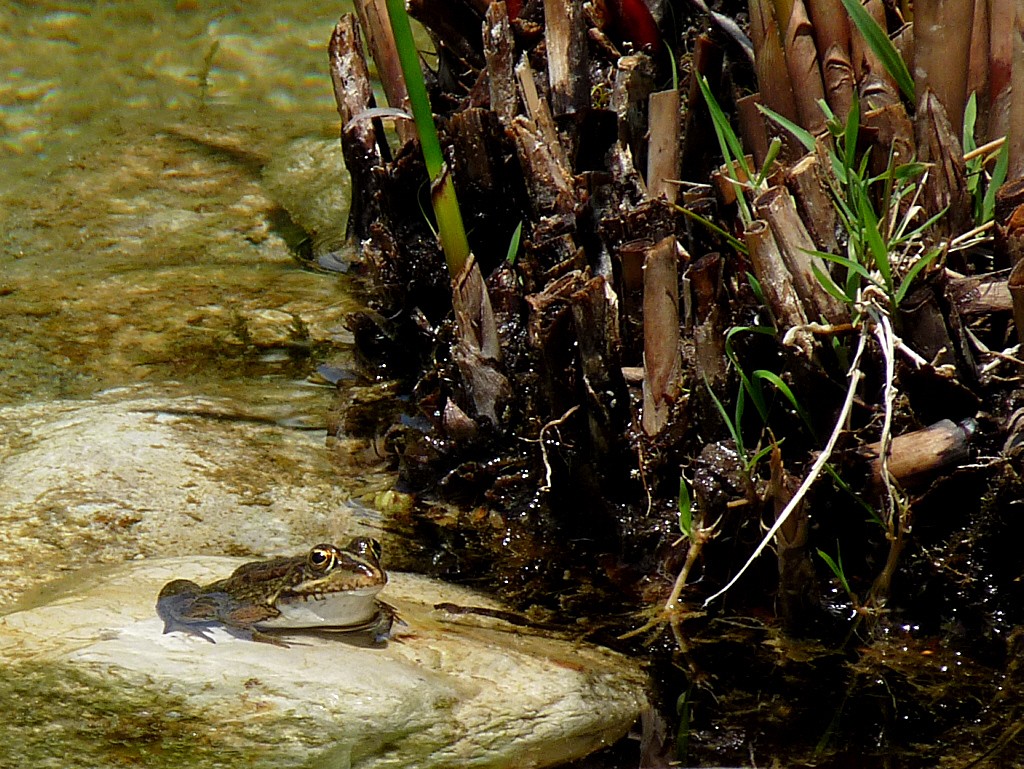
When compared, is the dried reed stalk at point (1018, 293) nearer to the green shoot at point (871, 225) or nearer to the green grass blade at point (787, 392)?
the green shoot at point (871, 225)

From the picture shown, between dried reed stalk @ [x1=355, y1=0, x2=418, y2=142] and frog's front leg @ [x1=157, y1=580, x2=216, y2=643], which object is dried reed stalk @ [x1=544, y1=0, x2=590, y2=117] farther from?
frog's front leg @ [x1=157, y1=580, x2=216, y2=643]

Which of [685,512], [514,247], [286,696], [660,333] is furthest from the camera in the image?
[514,247]

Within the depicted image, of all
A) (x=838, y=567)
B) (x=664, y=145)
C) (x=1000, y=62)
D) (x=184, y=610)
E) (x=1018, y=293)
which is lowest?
(x=838, y=567)

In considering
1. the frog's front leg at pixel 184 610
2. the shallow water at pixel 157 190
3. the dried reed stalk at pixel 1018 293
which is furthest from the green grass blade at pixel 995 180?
the shallow water at pixel 157 190

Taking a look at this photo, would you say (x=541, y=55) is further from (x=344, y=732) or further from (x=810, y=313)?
(x=344, y=732)

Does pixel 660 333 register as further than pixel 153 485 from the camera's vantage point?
No

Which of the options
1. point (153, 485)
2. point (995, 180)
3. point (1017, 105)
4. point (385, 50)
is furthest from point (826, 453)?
point (385, 50)

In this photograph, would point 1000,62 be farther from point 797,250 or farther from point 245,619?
point 245,619
